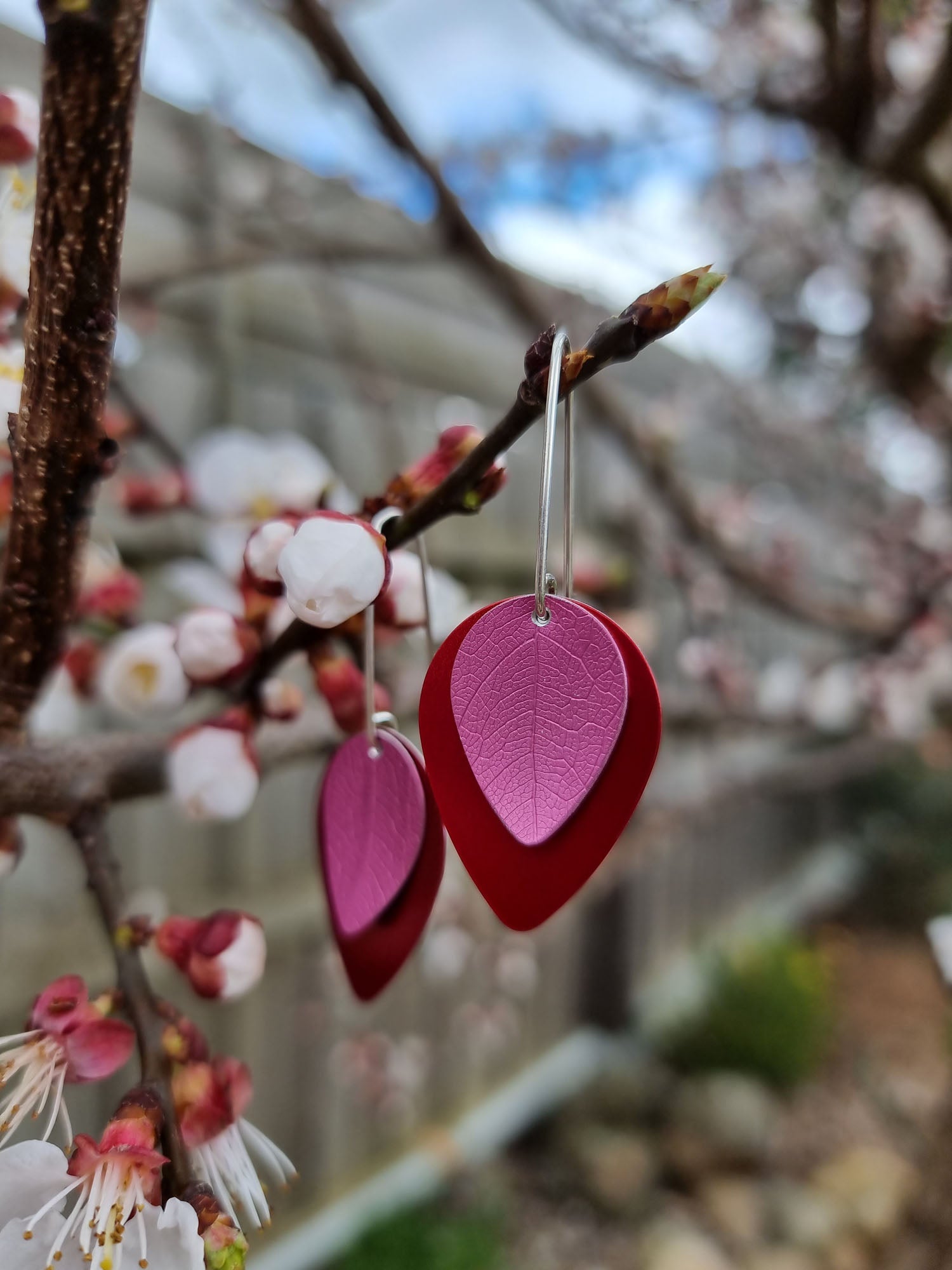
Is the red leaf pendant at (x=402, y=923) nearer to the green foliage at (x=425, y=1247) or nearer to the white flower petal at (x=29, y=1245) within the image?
the white flower petal at (x=29, y=1245)

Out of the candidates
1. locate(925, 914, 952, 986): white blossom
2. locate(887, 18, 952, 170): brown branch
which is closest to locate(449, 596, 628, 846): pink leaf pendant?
locate(925, 914, 952, 986): white blossom

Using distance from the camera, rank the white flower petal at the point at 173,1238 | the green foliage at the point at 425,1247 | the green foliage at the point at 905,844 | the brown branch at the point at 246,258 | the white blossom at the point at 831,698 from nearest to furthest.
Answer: the white flower petal at the point at 173,1238
the brown branch at the point at 246,258
the white blossom at the point at 831,698
the green foliage at the point at 425,1247
the green foliage at the point at 905,844

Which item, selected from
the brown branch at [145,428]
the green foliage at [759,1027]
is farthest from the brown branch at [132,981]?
the green foliage at [759,1027]

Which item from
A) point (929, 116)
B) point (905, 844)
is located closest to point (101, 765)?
point (929, 116)

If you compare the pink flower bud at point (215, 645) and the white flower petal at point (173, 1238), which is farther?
the pink flower bud at point (215, 645)

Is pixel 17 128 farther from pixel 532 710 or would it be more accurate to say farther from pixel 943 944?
pixel 943 944

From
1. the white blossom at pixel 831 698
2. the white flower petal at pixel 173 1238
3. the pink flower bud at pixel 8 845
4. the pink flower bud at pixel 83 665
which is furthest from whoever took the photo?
the white blossom at pixel 831 698

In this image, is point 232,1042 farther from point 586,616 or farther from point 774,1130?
point 774,1130
